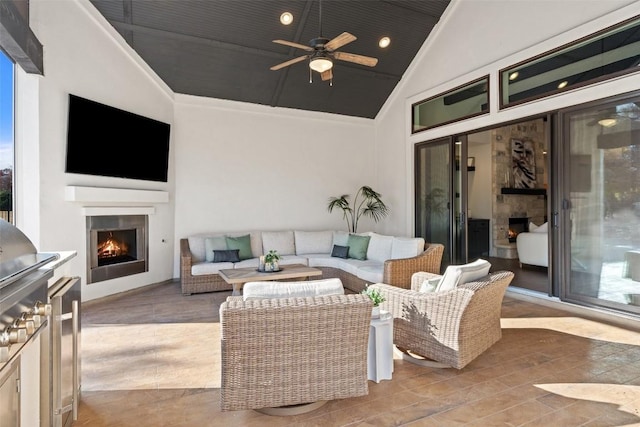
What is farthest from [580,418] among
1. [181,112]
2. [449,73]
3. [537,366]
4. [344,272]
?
[181,112]

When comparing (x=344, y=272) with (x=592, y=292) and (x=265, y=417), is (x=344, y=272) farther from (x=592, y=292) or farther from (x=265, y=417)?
(x=265, y=417)

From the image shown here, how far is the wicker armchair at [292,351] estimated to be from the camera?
1979 millimetres

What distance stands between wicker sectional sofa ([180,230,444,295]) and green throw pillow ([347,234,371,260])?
0.23 ft

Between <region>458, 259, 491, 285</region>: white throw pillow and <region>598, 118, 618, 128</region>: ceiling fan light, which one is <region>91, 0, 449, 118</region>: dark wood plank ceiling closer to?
<region>598, 118, 618, 128</region>: ceiling fan light

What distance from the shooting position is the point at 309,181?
7.48 metres

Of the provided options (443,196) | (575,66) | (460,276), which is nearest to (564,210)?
(575,66)

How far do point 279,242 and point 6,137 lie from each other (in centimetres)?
392

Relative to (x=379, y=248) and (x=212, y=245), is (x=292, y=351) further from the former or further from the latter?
(x=212, y=245)

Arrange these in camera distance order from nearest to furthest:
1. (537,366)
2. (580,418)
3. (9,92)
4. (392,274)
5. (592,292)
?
(580,418), (537,366), (9,92), (592,292), (392,274)

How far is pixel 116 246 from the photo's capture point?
207 inches

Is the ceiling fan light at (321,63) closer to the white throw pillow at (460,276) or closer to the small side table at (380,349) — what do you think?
the white throw pillow at (460,276)

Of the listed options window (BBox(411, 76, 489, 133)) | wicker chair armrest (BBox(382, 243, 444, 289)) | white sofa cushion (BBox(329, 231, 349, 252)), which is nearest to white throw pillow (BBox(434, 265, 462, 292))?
wicker chair armrest (BBox(382, 243, 444, 289))

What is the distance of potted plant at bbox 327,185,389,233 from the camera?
24.8 ft

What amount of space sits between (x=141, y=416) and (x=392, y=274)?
3.14 metres
